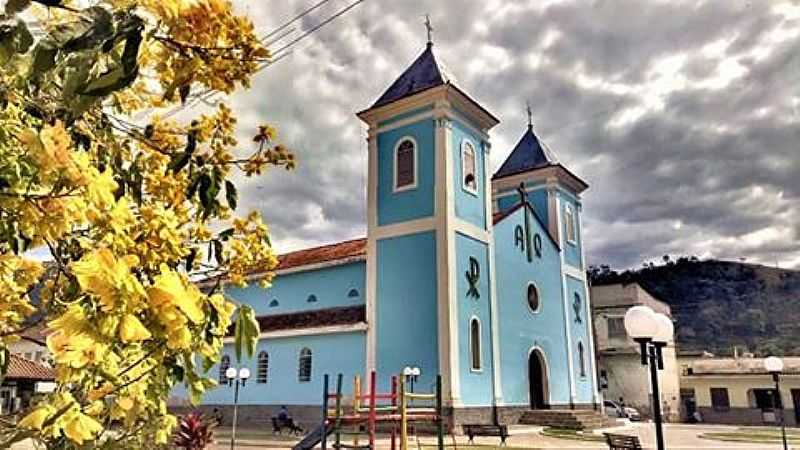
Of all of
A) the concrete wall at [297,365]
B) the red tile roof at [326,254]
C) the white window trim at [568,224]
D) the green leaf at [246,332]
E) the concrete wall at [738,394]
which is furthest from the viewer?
the concrete wall at [738,394]

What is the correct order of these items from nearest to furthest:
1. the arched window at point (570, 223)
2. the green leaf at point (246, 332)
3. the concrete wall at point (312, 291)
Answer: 1. the green leaf at point (246, 332)
2. the concrete wall at point (312, 291)
3. the arched window at point (570, 223)

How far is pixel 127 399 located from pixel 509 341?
21333 mm

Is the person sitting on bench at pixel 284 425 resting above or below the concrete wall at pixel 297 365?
below

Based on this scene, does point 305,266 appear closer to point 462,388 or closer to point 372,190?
point 372,190

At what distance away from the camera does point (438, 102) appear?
2075 cm

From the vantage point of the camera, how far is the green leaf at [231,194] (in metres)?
2.24

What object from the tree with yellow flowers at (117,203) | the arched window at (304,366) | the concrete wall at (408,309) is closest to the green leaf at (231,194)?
the tree with yellow flowers at (117,203)

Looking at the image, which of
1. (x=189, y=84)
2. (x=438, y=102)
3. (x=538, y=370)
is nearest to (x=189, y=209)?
(x=189, y=84)

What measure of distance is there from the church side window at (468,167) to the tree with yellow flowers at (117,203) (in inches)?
745

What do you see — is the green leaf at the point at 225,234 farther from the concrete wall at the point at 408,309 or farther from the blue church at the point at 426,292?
the concrete wall at the point at 408,309

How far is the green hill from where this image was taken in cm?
7544

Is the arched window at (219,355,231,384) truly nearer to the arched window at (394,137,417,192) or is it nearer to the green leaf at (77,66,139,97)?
the arched window at (394,137,417,192)

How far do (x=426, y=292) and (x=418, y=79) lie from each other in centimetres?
802

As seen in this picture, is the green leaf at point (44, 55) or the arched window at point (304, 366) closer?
the green leaf at point (44, 55)
